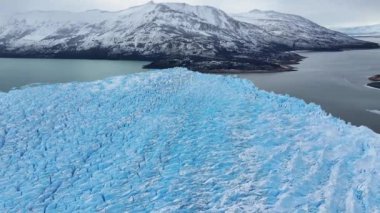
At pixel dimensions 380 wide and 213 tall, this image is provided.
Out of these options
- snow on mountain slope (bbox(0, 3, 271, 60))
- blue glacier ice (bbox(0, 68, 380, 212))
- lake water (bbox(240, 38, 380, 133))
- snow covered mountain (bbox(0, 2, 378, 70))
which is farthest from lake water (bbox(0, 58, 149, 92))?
blue glacier ice (bbox(0, 68, 380, 212))

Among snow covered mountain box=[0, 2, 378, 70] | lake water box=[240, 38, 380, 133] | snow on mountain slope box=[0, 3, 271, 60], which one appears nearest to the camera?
lake water box=[240, 38, 380, 133]

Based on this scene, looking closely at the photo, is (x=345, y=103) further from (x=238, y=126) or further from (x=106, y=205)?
(x=106, y=205)

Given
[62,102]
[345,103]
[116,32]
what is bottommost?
[345,103]

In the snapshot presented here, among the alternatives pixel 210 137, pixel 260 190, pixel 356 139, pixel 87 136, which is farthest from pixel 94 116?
pixel 356 139

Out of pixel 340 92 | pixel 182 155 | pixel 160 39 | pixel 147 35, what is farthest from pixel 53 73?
pixel 182 155

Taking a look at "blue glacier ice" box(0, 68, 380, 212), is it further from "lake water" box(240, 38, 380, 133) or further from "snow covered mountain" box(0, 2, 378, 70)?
"snow covered mountain" box(0, 2, 378, 70)

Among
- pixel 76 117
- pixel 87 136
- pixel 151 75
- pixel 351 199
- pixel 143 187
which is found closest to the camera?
pixel 351 199

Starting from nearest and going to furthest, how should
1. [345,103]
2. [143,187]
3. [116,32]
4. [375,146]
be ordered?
[143,187] < [375,146] < [345,103] < [116,32]

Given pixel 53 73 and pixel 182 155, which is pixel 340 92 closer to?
pixel 182 155
